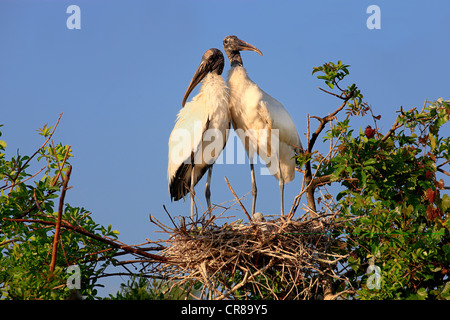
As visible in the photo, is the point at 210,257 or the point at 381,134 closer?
the point at 210,257

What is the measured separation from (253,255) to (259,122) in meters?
2.01

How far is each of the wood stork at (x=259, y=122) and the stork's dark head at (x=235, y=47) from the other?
51 millimetres

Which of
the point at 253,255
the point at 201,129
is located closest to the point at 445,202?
the point at 253,255

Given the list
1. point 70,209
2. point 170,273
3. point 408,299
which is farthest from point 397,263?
point 70,209

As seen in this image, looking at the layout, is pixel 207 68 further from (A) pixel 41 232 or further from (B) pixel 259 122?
(A) pixel 41 232

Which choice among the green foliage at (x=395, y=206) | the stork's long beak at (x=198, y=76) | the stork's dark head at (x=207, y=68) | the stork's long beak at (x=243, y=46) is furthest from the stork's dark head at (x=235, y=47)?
the green foliage at (x=395, y=206)

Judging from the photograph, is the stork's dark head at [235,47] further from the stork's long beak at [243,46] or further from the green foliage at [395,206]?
the green foliage at [395,206]

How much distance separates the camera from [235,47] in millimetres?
7281

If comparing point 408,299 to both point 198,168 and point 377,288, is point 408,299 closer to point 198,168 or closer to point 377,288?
point 377,288

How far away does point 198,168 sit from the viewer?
7102 mm

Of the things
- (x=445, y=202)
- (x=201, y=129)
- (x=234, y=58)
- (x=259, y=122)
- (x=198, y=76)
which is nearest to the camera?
(x=445, y=202)

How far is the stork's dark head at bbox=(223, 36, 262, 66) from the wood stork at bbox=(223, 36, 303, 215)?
51mm

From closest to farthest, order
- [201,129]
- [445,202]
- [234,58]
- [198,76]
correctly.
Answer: [445,202] < [201,129] < [198,76] < [234,58]
